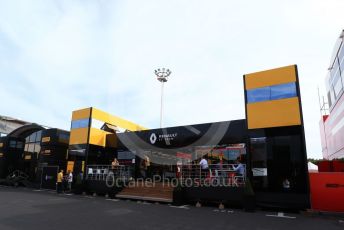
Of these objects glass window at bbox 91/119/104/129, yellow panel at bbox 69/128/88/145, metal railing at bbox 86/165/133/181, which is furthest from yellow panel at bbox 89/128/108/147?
metal railing at bbox 86/165/133/181

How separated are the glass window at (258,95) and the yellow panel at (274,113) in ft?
0.70

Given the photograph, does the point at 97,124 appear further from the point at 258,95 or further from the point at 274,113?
the point at 274,113

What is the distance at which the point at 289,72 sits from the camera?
13.6 meters

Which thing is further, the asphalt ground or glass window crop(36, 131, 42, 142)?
glass window crop(36, 131, 42, 142)

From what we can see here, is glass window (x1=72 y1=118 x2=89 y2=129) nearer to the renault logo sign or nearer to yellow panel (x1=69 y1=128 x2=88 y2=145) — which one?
yellow panel (x1=69 y1=128 x2=88 y2=145)

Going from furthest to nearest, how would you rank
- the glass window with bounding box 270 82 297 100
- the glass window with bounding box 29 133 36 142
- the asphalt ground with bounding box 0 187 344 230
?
the glass window with bounding box 29 133 36 142, the glass window with bounding box 270 82 297 100, the asphalt ground with bounding box 0 187 344 230

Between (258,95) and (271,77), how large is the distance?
1.09m

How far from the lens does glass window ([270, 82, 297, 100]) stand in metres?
13.3

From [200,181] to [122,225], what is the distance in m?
6.49

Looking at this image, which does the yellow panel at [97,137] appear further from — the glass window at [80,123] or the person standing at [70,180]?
the person standing at [70,180]

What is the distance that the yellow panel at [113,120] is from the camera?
2298 cm

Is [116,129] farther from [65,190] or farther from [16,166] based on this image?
[16,166]

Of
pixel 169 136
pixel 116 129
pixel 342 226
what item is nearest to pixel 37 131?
pixel 116 129

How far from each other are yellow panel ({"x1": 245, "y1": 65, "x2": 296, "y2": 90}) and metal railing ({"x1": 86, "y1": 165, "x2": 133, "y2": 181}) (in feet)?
30.9
